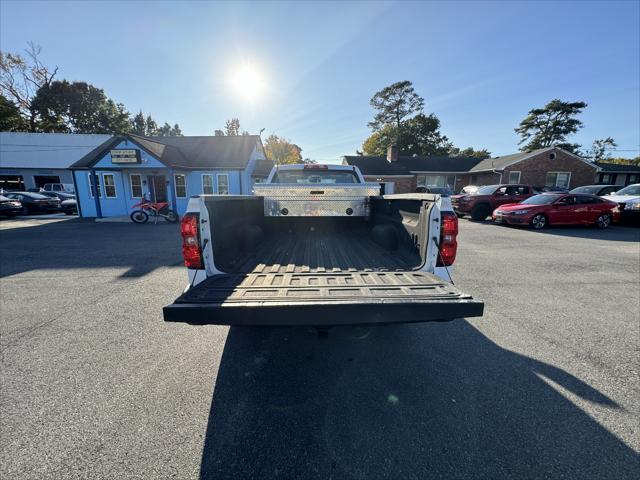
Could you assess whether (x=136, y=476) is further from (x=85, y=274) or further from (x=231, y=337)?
(x=85, y=274)

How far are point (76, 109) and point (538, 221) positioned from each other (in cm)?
6054

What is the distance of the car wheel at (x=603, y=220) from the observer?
11896mm

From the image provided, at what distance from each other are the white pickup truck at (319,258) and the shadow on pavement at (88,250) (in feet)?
12.4

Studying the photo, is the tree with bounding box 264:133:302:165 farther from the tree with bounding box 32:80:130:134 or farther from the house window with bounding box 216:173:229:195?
the house window with bounding box 216:173:229:195

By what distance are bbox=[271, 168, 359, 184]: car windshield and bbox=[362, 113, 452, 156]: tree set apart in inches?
1729

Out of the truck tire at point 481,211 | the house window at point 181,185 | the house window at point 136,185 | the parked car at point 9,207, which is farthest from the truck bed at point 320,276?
the parked car at point 9,207

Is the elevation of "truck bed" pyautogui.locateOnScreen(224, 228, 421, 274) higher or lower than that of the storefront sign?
lower

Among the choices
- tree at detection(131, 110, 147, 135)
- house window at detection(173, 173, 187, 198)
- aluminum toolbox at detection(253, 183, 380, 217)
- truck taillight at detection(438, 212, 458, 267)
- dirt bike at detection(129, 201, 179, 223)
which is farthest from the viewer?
tree at detection(131, 110, 147, 135)

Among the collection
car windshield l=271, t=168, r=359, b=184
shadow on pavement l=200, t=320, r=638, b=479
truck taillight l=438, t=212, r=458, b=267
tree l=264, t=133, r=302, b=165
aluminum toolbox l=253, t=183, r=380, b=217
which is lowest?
shadow on pavement l=200, t=320, r=638, b=479

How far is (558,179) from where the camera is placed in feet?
88.2

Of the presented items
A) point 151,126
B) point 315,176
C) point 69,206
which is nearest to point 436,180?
point 315,176

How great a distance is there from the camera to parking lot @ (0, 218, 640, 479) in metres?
1.75

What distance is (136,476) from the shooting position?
5.41 feet

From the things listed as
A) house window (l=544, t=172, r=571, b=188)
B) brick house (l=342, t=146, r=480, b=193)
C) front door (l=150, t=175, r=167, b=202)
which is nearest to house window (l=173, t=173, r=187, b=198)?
front door (l=150, t=175, r=167, b=202)
